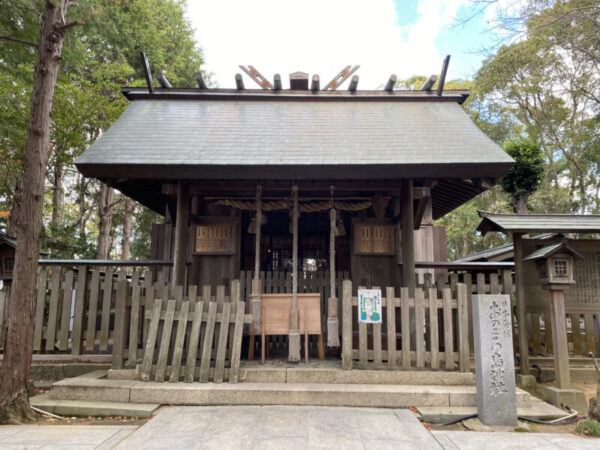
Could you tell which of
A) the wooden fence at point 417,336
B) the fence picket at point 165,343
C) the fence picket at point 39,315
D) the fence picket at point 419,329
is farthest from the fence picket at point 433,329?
the fence picket at point 39,315

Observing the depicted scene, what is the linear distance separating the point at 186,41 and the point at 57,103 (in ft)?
30.6

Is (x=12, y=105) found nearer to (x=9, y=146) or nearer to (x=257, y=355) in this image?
(x=9, y=146)

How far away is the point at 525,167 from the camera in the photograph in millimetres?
14195

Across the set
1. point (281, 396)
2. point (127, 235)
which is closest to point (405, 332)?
point (281, 396)

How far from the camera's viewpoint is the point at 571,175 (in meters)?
24.0

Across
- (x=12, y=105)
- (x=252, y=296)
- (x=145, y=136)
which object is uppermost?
(x=12, y=105)

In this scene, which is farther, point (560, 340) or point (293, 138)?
point (293, 138)

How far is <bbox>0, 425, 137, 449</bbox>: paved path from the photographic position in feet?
11.8

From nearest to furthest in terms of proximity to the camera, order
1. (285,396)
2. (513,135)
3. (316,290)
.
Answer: (285,396) < (316,290) < (513,135)

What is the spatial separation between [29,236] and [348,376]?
15.4 ft

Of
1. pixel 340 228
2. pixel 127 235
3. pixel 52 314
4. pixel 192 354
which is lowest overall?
pixel 192 354

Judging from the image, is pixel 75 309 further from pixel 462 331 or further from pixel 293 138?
pixel 462 331

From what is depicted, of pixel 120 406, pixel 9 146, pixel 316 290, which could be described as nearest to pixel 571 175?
pixel 316 290

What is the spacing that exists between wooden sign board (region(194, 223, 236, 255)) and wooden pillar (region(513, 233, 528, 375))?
524 cm
